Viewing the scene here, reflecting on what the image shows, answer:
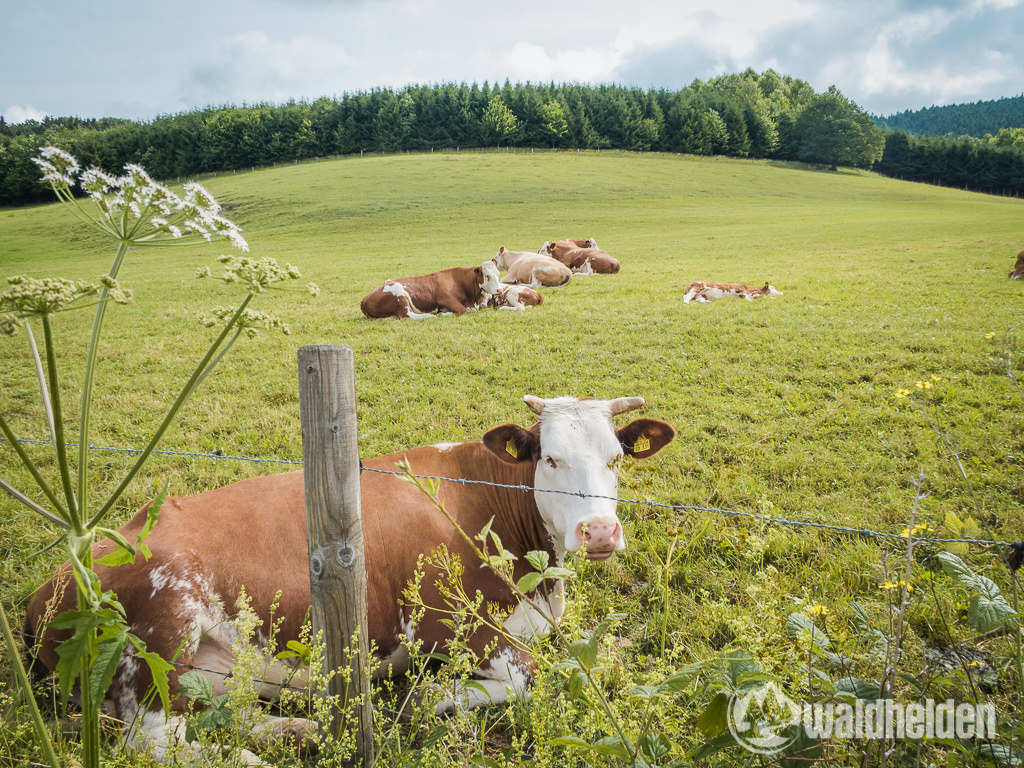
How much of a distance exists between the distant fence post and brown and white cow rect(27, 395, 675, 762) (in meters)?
0.43

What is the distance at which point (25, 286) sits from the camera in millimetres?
1274

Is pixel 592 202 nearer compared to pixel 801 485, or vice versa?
pixel 801 485

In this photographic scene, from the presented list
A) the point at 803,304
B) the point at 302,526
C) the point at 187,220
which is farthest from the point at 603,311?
the point at 187,220

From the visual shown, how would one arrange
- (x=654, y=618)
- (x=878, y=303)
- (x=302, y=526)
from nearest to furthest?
(x=302, y=526)
(x=654, y=618)
(x=878, y=303)

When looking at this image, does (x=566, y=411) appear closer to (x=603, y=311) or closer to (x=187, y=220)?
(x=187, y=220)

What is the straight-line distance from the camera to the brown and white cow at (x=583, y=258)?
18062 mm

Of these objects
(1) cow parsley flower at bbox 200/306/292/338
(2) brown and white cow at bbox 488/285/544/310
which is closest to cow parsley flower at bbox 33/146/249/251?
(1) cow parsley flower at bbox 200/306/292/338

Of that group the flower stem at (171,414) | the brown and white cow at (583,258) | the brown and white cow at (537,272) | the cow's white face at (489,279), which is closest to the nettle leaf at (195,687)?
the flower stem at (171,414)

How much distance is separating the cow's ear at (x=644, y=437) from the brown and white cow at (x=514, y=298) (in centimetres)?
954

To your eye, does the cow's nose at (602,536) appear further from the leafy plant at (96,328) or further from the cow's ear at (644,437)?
the leafy plant at (96,328)

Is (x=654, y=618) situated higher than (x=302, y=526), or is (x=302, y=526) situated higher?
(x=302, y=526)

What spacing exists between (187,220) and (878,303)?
13.0 meters

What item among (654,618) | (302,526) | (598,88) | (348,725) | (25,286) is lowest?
(654,618)

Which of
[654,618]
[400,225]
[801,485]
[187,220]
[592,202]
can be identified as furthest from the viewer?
[592,202]
